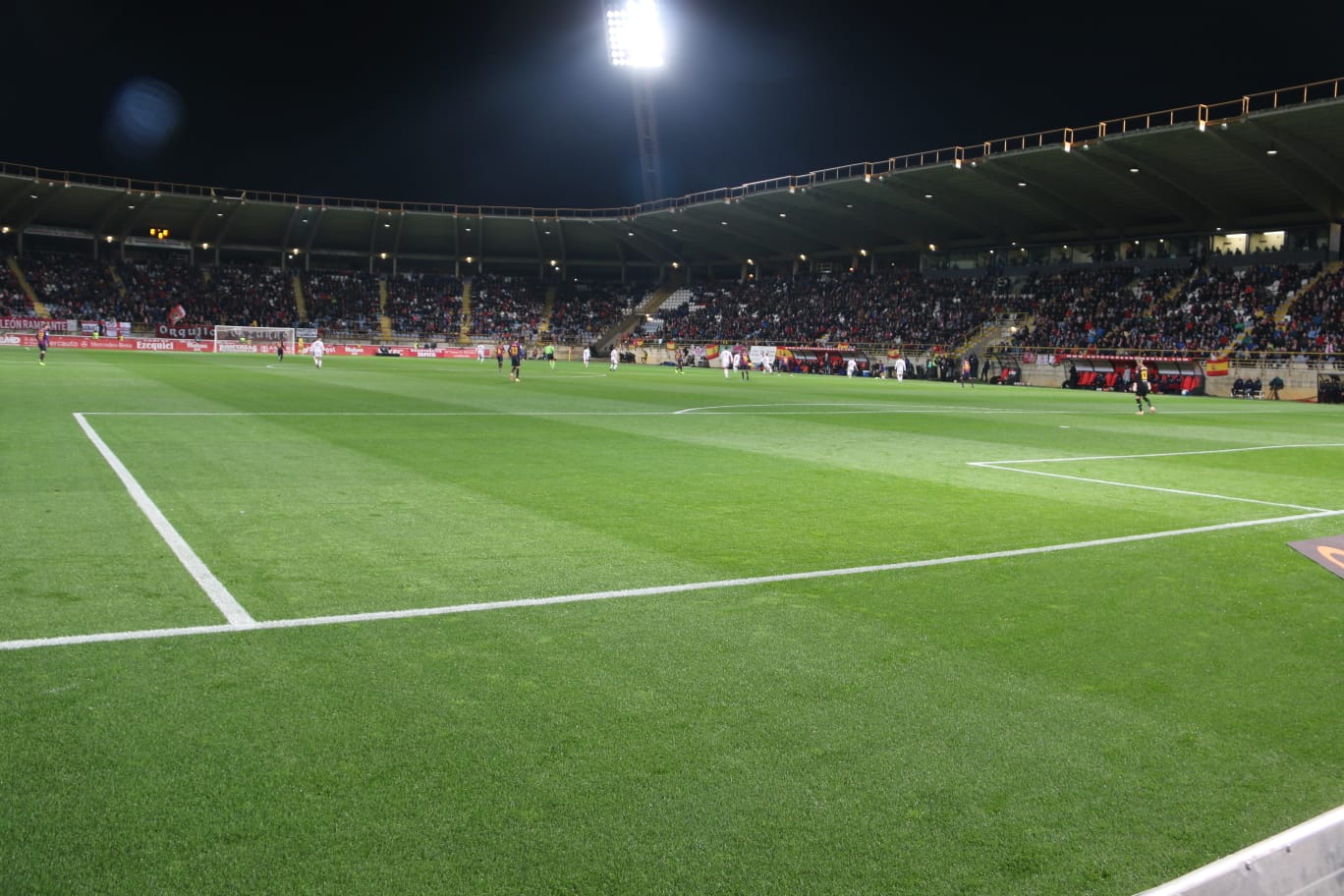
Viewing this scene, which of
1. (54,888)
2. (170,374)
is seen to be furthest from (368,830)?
(170,374)

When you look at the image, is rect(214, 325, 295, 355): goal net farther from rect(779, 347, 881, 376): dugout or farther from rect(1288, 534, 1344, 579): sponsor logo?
rect(1288, 534, 1344, 579): sponsor logo

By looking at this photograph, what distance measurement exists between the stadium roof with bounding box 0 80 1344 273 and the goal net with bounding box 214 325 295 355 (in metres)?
12.2

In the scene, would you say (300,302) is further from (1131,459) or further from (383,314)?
(1131,459)

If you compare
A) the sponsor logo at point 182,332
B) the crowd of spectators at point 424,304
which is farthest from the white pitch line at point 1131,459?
the crowd of spectators at point 424,304

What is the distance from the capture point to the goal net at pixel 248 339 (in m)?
71.9

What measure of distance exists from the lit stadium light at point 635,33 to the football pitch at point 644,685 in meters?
72.7

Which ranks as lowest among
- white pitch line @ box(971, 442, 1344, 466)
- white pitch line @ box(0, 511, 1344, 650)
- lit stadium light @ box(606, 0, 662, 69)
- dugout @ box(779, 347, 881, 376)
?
white pitch line @ box(0, 511, 1344, 650)

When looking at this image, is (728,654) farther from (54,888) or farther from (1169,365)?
(1169,365)

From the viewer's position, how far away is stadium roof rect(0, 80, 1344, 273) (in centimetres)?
4784

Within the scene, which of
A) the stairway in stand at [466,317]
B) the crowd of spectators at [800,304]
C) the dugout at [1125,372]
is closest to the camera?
the dugout at [1125,372]

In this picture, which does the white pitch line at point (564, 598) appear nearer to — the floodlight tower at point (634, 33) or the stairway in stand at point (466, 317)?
the floodlight tower at point (634, 33)

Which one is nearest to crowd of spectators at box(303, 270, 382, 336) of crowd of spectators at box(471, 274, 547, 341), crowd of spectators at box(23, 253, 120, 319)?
crowd of spectators at box(471, 274, 547, 341)

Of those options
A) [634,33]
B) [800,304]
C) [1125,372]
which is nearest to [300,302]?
[634,33]

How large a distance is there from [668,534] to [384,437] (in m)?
9.41
